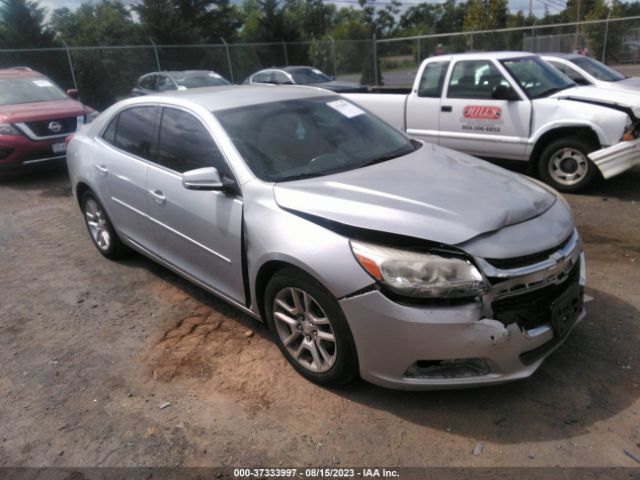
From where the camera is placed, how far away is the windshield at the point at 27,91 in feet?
30.5

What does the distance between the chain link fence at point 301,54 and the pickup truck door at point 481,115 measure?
11.8m

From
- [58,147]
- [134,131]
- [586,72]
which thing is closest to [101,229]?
[134,131]

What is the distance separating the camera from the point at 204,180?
126 inches

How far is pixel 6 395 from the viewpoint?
3232 millimetres

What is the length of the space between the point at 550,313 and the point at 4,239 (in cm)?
599

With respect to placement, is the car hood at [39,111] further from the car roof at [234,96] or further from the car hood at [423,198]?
the car hood at [423,198]

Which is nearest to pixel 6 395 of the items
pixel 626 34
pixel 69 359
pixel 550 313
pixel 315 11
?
pixel 69 359

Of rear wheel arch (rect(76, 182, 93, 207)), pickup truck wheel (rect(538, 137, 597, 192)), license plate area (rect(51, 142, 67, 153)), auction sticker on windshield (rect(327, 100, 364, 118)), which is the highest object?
auction sticker on windshield (rect(327, 100, 364, 118))

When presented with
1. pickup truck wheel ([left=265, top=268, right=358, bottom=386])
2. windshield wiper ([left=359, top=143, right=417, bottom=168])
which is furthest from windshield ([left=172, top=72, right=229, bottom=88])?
pickup truck wheel ([left=265, top=268, right=358, bottom=386])

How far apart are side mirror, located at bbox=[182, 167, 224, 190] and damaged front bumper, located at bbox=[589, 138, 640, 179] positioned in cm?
476

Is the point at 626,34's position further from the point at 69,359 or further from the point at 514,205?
the point at 69,359

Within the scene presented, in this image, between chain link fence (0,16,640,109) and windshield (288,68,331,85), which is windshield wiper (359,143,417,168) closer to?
windshield (288,68,331,85)

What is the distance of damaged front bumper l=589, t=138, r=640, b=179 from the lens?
5895 mm

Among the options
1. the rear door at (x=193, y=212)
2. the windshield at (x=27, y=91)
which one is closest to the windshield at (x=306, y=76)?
the windshield at (x=27, y=91)
